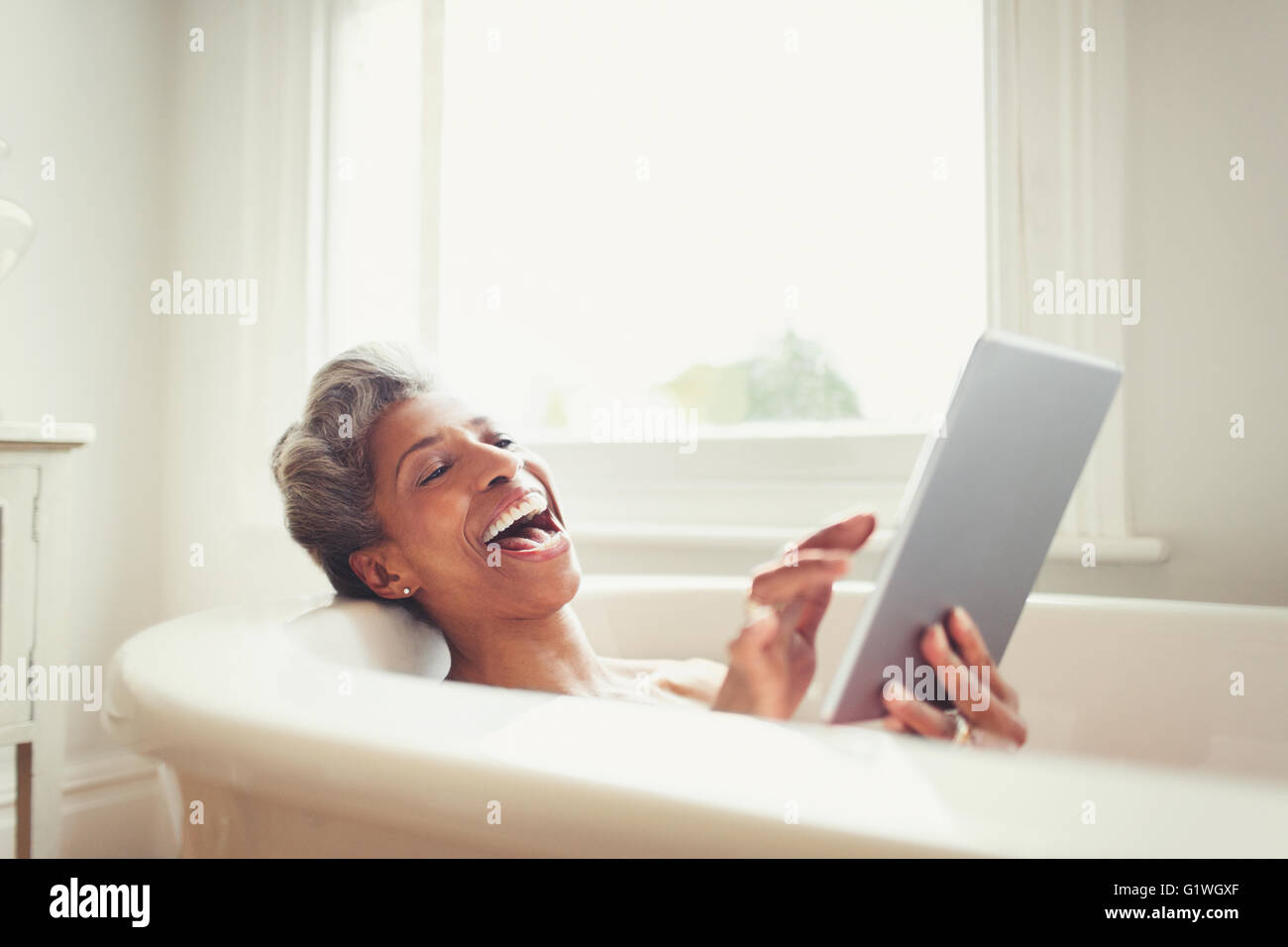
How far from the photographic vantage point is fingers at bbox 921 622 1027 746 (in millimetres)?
624

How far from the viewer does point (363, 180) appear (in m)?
2.03

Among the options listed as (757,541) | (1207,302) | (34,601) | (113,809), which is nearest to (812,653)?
(757,541)

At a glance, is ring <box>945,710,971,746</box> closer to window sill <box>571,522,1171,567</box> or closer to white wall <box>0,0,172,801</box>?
window sill <box>571,522,1171,567</box>

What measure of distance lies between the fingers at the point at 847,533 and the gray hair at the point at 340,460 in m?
0.51

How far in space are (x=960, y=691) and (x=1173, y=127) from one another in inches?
40.4

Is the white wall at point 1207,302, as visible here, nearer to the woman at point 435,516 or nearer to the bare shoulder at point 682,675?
the bare shoulder at point 682,675

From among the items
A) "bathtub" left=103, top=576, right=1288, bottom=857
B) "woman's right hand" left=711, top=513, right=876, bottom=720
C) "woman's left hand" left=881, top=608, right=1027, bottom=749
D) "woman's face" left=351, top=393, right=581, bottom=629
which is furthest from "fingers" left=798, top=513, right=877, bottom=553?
"woman's face" left=351, top=393, right=581, bottom=629

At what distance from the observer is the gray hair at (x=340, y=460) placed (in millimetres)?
976

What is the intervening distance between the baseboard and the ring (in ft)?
5.58

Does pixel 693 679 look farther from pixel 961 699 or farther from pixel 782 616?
pixel 961 699

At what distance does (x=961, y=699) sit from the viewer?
63 centimetres

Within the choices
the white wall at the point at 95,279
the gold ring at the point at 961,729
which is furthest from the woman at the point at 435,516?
the white wall at the point at 95,279
